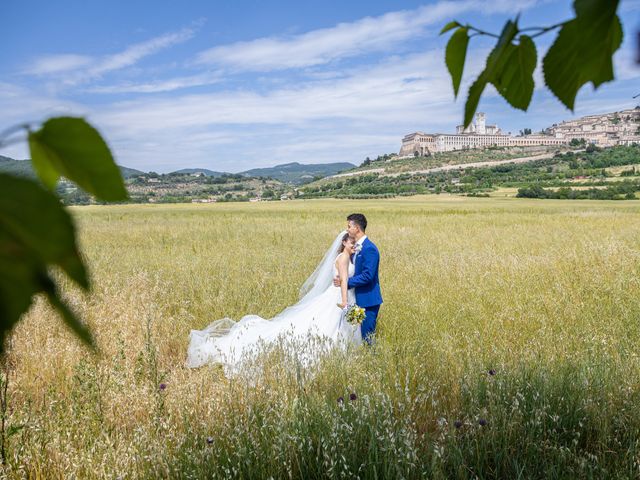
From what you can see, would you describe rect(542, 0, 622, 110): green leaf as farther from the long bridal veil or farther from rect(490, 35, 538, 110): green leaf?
the long bridal veil

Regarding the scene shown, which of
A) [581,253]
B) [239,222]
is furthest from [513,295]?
[239,222]

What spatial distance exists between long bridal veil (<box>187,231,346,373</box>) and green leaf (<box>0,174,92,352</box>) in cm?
515

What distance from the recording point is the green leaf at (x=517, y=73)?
2.47 ft

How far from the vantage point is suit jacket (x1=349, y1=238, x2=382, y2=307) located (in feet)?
20.9

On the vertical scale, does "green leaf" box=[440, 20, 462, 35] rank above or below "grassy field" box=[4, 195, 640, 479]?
above

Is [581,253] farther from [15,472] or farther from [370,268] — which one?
[15,472]

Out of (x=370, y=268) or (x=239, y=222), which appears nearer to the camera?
(x=370, y=268)

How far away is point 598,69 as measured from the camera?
0.63m

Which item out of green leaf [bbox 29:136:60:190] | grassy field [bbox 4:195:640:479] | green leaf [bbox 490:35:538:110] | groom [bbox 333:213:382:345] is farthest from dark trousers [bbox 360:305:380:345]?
green leaf [bbox 29:136:60:190]

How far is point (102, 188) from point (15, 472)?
3587 millimetres

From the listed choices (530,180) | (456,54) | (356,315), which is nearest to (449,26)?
(456,54)

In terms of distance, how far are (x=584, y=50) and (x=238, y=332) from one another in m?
6.50

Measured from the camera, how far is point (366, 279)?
6.36 meters

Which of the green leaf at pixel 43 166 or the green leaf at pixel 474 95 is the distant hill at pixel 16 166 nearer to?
the green leaf at pixel 43 166
